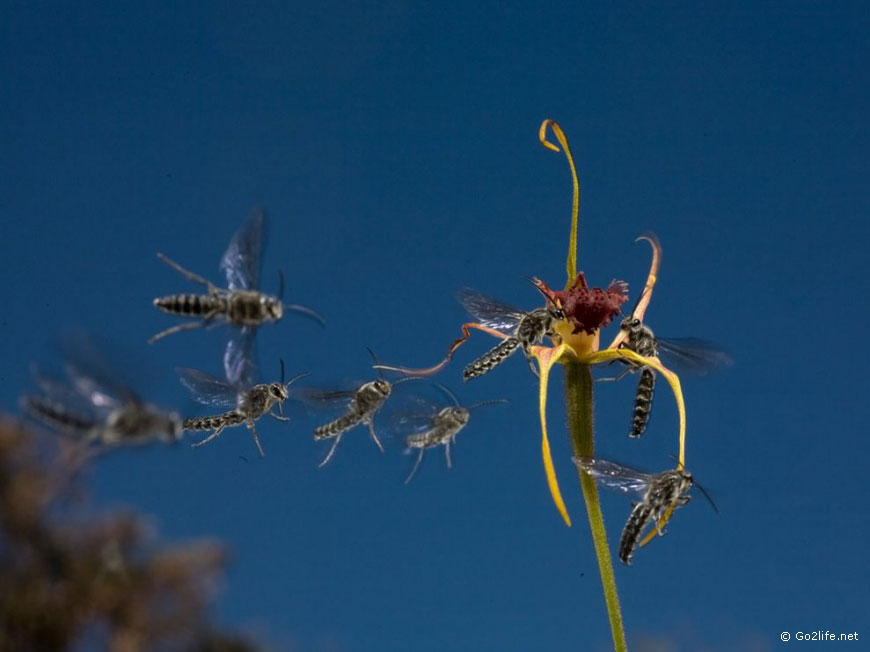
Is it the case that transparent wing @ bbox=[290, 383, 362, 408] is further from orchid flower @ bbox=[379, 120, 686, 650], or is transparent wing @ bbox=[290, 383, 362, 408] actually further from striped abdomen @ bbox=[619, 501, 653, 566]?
striped abdomen @ bbox=[619, 501, 653, 566]

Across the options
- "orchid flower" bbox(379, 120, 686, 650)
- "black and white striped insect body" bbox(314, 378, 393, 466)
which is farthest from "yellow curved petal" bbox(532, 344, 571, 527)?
"black and white striped insect body" bbox(314, 378, 393, 466)

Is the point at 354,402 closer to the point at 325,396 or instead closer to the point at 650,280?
the point at 325,396

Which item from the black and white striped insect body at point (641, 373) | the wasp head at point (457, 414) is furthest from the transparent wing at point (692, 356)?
the wasp head at point (457, 414)

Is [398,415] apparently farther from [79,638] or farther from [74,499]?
[79,638]

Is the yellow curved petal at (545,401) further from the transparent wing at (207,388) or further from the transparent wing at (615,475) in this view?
the transparent wing at (207,388)

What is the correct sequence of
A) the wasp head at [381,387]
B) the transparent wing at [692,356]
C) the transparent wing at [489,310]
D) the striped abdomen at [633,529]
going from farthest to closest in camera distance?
the wasp head at [381,387] → the transparent wing at [692,356] → the transparent wing at [489,310] → the striped abdomen at [633,529]

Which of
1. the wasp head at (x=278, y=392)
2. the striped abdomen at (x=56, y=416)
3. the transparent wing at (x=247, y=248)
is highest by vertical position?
the transparent wing at (x=247, y=248)

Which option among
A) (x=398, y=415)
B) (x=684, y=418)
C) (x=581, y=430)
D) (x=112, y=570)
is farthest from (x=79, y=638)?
(x=684, y=418)
